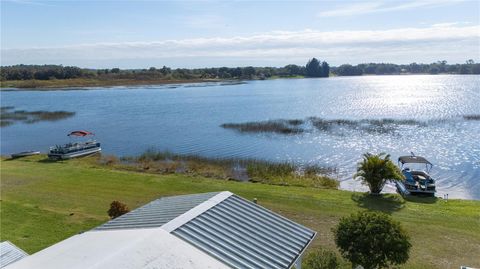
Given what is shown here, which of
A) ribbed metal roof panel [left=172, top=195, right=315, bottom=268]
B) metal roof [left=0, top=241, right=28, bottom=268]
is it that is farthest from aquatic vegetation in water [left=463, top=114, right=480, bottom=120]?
metal roof [left=0, top=241, right=28, bottom=268]

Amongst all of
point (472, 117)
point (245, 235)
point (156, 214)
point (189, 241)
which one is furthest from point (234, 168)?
point (472, 117)

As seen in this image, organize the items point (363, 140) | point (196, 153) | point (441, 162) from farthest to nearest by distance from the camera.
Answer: point (363, 140), point (196, 153), point (441, 162)

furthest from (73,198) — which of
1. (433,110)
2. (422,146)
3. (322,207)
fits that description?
(433,110)

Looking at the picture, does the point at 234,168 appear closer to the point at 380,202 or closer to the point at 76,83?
the point at 380,202

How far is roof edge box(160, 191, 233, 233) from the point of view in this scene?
35.5ft

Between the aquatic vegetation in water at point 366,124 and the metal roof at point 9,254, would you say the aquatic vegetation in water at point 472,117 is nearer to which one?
the aquatic vegetation in water at point 366,124

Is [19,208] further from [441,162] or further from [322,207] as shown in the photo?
[441,162]

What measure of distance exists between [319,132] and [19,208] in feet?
126

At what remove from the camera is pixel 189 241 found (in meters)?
10.3

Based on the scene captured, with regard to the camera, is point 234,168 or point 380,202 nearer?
point 380,202

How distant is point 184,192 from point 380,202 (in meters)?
11.9

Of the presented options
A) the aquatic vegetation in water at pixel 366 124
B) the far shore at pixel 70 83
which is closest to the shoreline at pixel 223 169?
the aquatic vegetation in water at pixel 366 124

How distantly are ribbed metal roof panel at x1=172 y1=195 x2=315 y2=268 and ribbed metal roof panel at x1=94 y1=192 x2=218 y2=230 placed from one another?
29.3 inches

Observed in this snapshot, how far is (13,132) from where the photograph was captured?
61.5 m
